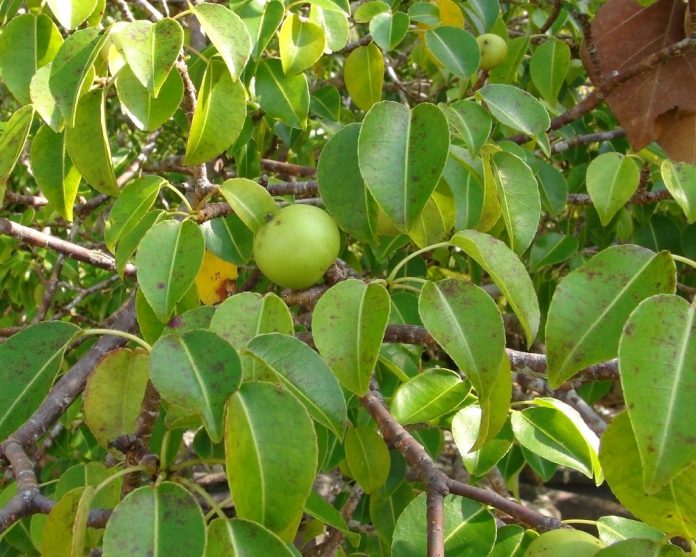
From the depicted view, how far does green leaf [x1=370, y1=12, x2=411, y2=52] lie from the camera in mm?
1415

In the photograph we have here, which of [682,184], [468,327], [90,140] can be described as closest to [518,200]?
[468,327]

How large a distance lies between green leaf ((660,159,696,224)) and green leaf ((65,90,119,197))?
875 millimetres

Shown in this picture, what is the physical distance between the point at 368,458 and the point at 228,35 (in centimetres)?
69

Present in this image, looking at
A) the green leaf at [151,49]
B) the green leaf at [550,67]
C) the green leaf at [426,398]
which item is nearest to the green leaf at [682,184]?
the green leaf at [426,398]

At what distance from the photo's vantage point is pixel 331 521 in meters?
0.98

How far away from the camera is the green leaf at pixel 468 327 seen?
0.77m

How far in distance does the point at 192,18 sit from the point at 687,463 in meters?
1.46

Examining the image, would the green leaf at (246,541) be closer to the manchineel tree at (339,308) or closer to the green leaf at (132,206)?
the manchineel tree at (339,308)

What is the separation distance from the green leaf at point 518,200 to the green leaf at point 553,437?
0.78ft

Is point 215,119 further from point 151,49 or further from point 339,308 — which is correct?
point 339,308

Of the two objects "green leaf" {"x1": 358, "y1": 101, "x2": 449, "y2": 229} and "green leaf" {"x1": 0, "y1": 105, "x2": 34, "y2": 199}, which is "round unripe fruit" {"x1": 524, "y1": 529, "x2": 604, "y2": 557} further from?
"green leaf" {"x1": 0, "y1": 105, "x2": 34, "y2": 199}

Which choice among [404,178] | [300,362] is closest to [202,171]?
[404,178]

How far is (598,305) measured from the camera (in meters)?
0.73

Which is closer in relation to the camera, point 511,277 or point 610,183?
point 511,277
